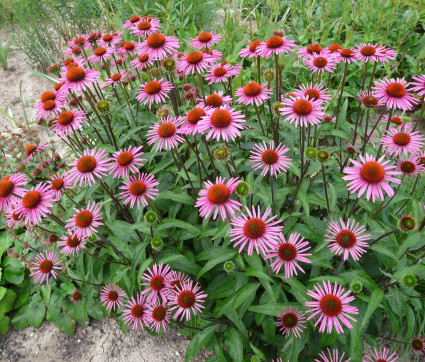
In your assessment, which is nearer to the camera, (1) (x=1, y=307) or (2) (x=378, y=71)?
(1) (x=1, y=307)

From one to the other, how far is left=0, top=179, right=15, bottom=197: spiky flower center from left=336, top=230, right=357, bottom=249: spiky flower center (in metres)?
1.92

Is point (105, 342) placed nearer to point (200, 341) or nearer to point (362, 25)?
point (200, 341)

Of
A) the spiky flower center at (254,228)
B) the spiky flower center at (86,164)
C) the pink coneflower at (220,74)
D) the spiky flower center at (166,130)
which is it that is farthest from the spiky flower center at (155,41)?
the spiky flower center at (254,228)

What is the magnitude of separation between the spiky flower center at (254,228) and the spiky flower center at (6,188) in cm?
141

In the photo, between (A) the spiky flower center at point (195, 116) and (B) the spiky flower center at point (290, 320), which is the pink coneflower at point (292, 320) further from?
(A) the spiky flower center at point (195, 116)

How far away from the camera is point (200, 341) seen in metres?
1.99

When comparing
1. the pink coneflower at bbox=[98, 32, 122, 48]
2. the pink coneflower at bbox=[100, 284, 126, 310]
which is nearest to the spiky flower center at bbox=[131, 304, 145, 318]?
the pink coneflower at bbox=[100, 284, 126, 310]

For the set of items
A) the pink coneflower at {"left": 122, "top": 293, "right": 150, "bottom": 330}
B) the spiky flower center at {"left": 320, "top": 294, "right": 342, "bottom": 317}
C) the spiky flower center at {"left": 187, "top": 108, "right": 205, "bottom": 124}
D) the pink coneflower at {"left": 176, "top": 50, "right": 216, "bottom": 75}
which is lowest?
the pink coneflower at {"left": 122, "top": 293, "right": 150, "bottom": 330}

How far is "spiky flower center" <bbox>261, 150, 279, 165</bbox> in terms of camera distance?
185 cm

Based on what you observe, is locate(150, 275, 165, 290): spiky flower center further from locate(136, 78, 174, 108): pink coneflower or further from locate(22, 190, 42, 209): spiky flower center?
locate(136, 78, 174, 108): pink coneflower

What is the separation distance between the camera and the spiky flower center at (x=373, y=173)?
1518 millimetres

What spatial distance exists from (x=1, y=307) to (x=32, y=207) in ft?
5.03

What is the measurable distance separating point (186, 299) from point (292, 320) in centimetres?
63

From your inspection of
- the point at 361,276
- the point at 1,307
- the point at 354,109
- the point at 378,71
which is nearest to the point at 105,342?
the point at 1,307
